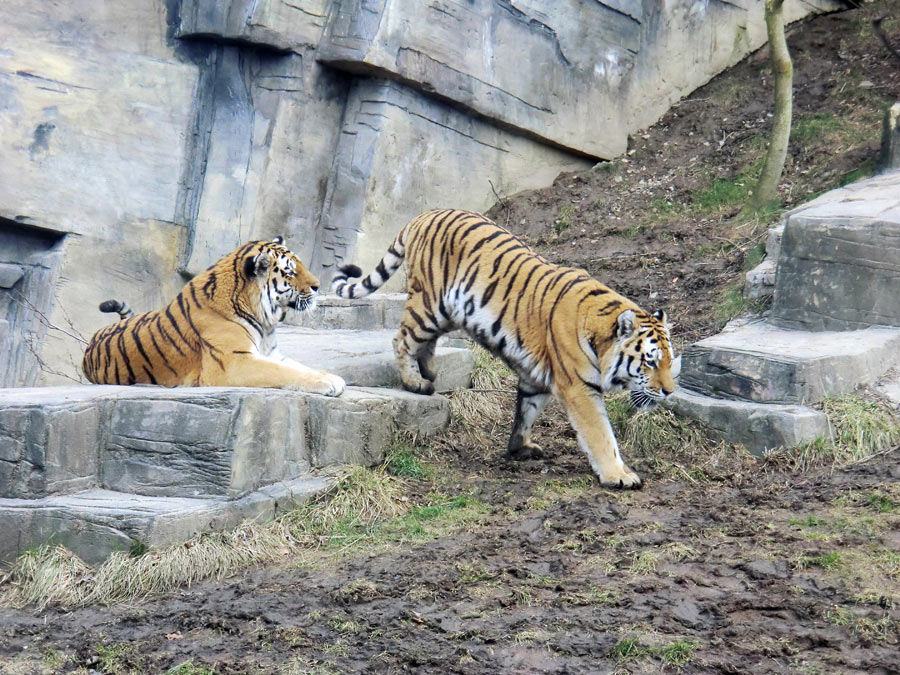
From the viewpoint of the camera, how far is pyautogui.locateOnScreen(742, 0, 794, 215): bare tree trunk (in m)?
8.63

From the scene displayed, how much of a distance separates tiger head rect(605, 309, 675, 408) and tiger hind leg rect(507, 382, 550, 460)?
2.21 feet

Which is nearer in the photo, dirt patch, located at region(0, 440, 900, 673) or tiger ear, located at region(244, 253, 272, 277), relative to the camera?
dirt patch, located at region(0, 440, 900, 673)

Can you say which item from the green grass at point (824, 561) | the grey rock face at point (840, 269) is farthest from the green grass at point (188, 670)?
the grey rock face at point (840, 269)

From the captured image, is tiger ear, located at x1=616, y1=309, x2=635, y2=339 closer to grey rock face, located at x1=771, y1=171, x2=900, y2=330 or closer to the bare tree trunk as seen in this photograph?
grey rock face, located at x1=771, y1=171, x2=900, y2=330

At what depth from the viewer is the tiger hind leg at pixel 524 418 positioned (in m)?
6.36

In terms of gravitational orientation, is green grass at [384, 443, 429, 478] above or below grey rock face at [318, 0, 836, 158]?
below

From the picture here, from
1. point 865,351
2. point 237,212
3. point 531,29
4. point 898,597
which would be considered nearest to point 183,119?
point 237,212

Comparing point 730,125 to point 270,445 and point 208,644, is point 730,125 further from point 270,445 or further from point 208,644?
point 208,644

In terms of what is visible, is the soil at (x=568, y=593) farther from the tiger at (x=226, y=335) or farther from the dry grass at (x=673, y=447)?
the tiger at (x=226, y=335)

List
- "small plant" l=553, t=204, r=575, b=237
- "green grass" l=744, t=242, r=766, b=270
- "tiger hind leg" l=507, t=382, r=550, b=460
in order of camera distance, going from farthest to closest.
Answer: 1. "small plant" l=553, t=204, r=575, b=237
2. "green grass" l=744, t=242, r=766, b=270
3. "tiger hind leg" l=507, t=382, r=550, b=460

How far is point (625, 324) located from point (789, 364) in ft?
3.61

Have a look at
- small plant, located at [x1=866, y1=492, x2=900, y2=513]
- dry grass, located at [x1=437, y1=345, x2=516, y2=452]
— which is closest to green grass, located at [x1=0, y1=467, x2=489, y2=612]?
dry grass, located at [x1=437, y1=345, x2=516, y2=452]

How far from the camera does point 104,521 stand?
4.88m

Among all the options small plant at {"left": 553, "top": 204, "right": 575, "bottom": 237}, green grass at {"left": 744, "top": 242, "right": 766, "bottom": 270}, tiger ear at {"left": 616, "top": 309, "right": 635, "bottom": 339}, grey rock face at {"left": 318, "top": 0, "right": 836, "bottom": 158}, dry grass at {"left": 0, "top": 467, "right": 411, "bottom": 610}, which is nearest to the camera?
dry grass at {"left": 0, "top": 467, "right": 411, "bottom": 610}
